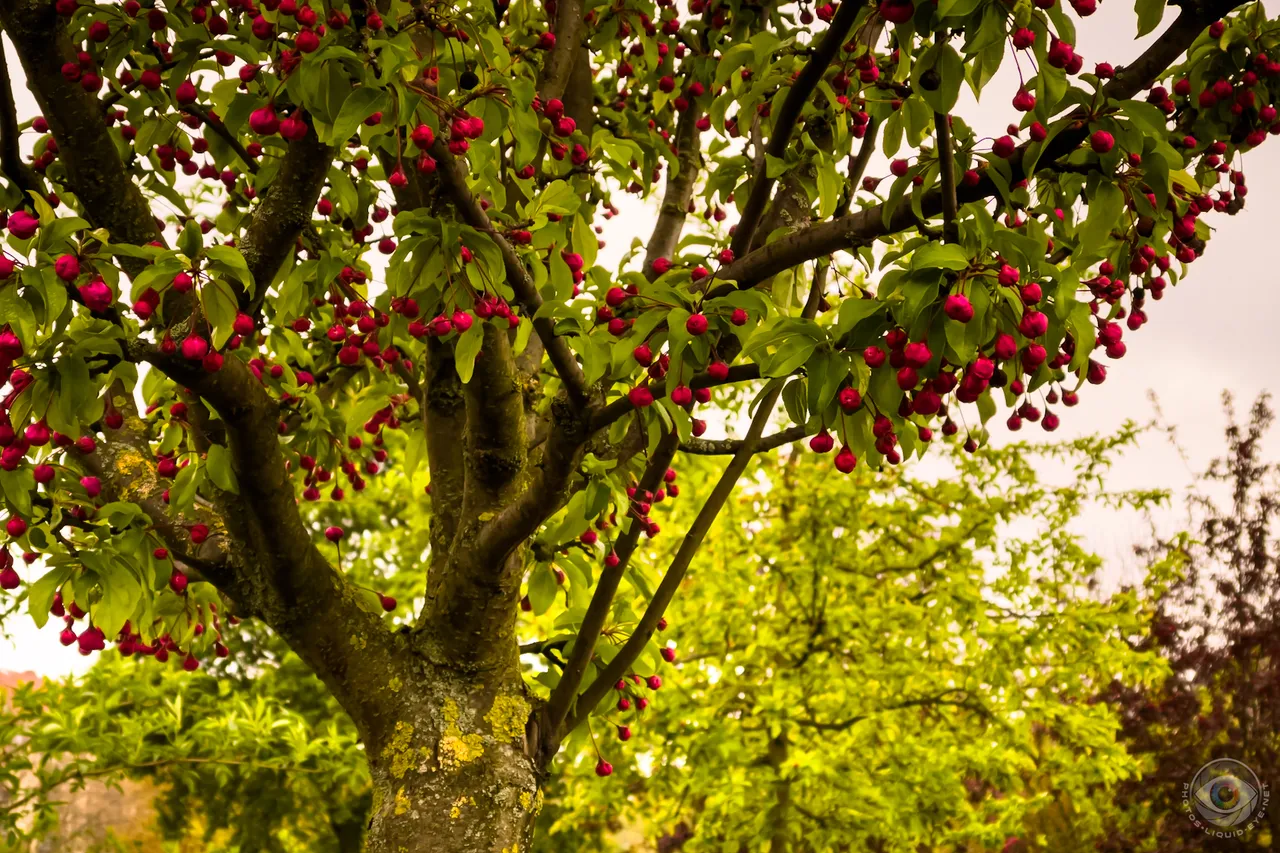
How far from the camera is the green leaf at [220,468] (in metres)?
3.05

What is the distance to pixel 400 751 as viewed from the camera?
3.53 meters

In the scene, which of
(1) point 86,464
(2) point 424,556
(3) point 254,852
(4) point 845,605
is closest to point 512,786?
(1) point 86,464

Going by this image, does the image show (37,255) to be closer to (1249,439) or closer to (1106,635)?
(1106,635)

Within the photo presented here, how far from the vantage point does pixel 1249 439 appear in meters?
13.9

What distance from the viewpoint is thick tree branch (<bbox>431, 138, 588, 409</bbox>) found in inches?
107

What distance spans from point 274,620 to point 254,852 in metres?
11.0

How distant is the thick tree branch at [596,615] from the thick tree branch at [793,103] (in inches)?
32.2

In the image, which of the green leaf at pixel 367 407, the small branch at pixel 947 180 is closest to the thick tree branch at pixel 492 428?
the green leaf at pixel 367 407

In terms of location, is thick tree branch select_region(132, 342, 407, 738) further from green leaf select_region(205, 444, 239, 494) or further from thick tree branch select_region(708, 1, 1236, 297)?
thick tree branch select_region(708, 1, 1236, 297)

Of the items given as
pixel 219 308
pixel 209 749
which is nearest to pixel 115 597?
pixel 219 308

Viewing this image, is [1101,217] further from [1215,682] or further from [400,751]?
[1215,682]

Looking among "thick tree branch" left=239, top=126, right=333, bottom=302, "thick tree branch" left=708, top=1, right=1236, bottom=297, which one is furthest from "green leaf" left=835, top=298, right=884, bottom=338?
"thick tree branch" left=239, top=126, right=333, bottom=302

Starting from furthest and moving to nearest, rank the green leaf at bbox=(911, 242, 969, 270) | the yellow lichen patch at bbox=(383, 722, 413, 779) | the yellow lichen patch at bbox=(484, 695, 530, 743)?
1. the yellow lichen patch at bbox=(484, 695, 530, 743)
2. the yellow lichen patch at bbox=(383, 722, 413, 779)
3. the green leaf at bbox=(911, 242, 969, 270)

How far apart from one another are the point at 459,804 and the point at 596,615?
795 millimetres
